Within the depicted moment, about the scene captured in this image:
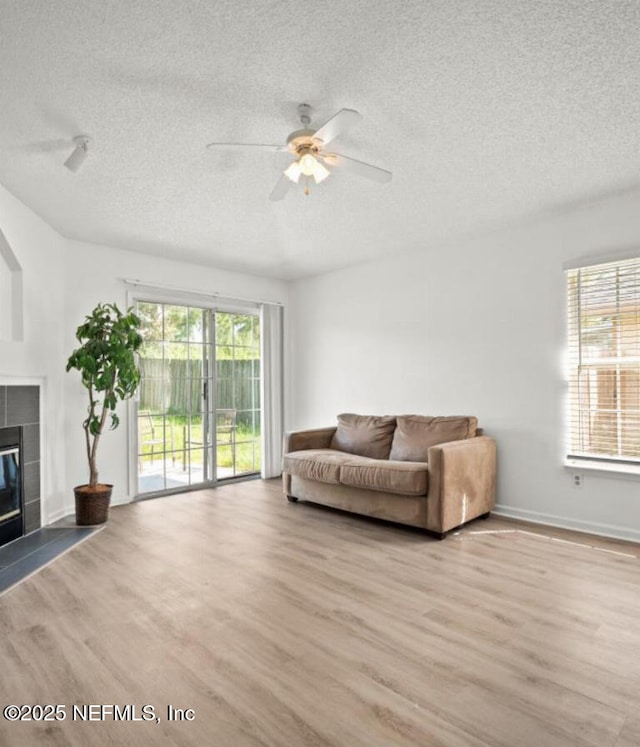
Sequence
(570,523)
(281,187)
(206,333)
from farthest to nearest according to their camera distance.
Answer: (206,333) < (570,523) < (281,187)

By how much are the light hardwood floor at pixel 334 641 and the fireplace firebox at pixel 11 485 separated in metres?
0.60

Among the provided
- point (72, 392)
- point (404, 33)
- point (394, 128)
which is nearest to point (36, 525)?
point (72, 392)

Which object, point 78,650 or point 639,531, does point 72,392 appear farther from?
point 639,531

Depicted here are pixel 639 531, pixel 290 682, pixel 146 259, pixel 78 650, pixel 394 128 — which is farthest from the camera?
pixel 146 259

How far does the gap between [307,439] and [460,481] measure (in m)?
1.75

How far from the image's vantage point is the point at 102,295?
455 centimetres

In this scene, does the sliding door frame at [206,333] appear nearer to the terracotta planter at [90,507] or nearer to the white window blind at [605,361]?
the terracotta planter at [90,507]

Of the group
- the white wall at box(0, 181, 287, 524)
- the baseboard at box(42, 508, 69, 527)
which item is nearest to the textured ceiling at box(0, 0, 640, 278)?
the white wall at box(0, 181, 287, 524)

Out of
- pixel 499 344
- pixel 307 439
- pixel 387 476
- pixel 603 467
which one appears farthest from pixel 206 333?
pixel 603 467

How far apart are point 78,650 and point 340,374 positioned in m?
3.96

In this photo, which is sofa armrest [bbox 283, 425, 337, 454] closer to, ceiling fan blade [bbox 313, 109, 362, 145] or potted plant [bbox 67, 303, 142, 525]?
potted plant [bbox 67, 303, 142, 525]

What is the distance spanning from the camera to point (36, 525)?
374 centimetres

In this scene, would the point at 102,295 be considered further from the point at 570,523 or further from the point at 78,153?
the point at 570,523

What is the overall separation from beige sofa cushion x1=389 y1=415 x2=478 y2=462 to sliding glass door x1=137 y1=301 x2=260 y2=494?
209 cm
